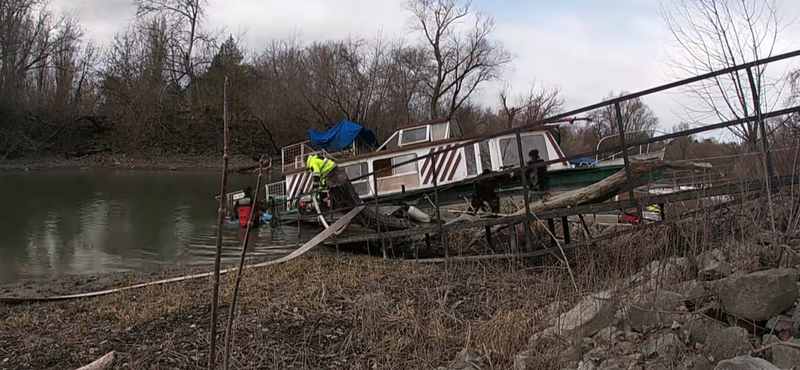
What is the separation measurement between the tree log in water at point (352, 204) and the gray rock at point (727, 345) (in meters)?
6.30

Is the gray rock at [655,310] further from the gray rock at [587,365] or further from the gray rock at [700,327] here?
the gray rock at [587,365]

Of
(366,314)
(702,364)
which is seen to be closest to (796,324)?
(702,364)

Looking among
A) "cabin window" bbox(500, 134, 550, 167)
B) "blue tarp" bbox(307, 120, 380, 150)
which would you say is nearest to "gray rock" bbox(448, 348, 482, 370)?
"cabin window" bbox(500, 134, 550, 167)

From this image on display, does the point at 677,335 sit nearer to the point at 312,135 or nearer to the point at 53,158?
the point at 312,135

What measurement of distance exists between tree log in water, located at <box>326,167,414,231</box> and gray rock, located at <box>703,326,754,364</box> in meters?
6.30

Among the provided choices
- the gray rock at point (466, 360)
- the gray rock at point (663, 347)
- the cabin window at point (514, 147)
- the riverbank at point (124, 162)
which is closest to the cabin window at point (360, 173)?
the cabin window at point (514, 147)

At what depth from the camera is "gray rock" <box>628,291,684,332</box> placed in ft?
10.9

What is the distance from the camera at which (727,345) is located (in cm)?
281

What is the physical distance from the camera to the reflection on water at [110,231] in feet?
35.5

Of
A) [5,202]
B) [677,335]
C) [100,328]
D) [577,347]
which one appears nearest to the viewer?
[677,335]

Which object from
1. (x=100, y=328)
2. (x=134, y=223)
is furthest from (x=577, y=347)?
(x=134, y=223)

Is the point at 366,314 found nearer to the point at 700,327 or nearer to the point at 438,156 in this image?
the point at 700,327

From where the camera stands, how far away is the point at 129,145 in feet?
141

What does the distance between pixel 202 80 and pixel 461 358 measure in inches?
1890
